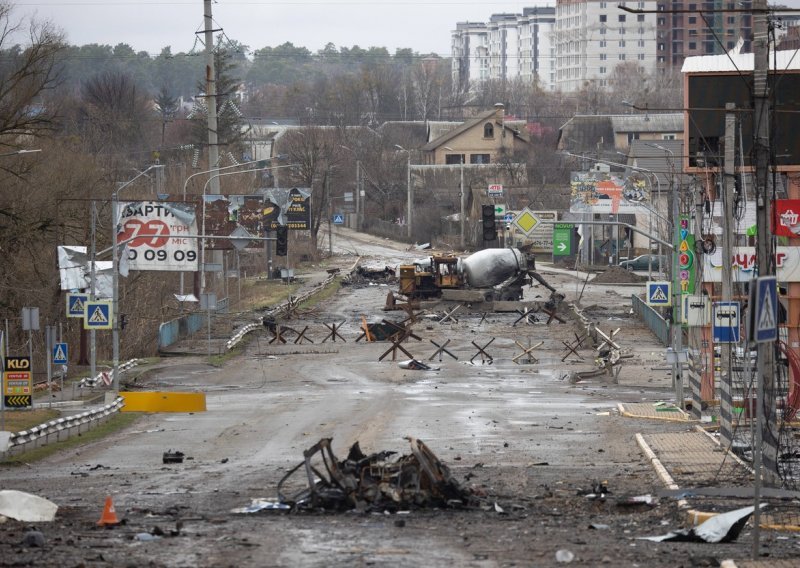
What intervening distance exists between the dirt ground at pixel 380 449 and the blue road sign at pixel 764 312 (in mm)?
2336

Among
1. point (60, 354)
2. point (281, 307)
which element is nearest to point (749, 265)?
point (60, 354)

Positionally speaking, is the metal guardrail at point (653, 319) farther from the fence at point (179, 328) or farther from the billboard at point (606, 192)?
the fence at point (179, 328)

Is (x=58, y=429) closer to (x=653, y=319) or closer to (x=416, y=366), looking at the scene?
(x=416, y=366)

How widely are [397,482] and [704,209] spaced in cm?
2067

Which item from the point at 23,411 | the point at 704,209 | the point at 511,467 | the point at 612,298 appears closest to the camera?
the point at 511,467

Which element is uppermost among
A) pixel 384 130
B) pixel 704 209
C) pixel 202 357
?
pixel 384 130

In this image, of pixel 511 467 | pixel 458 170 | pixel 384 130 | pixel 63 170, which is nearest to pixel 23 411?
pixel 511 467

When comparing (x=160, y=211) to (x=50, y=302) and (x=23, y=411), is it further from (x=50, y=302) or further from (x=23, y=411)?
(x=23, y=411)

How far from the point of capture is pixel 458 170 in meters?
138

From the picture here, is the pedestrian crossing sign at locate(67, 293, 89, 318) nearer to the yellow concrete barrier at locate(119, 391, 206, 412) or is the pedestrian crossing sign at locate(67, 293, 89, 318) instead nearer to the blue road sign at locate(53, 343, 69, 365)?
the blue road sign at locate(53, 343, 69, 365)

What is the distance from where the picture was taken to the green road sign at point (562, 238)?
84688mm

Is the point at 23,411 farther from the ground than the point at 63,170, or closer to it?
closer to it

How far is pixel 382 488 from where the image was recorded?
696 inches

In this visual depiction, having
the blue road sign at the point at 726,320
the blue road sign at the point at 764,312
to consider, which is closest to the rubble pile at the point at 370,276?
the blue road sign at the point at 726,320
